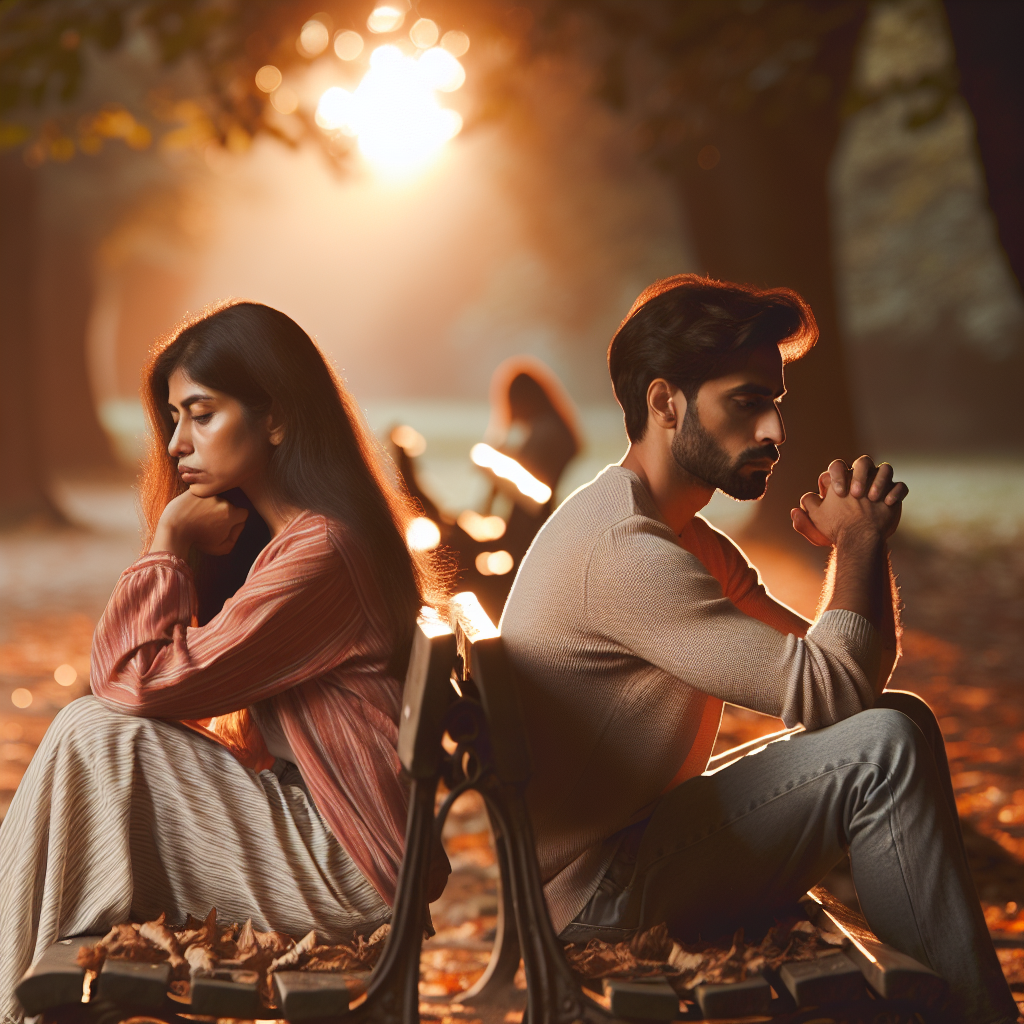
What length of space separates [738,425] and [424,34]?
299 inches

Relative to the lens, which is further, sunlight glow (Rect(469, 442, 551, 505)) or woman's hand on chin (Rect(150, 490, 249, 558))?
sunlight glow (Rect(469, 442, 551, 505))

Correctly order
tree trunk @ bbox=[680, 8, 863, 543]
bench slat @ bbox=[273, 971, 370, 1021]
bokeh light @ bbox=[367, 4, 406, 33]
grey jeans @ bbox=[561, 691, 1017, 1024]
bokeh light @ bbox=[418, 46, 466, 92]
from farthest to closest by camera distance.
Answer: tree trunk @ bbox=[680, 8, 863, 543] < bokeh light @ bbox=[418, 46, 466, 92] < bokeh light @ bbox=[367, 4, 406, 33] < grey jeans @ bbox=[561, 691, 1017, 1024] < bench slat @ bbox=[273, 971, 370, 1021]

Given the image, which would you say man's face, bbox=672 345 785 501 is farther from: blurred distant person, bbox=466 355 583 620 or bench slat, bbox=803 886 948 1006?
blurred distant person, bbox=466 355 583 620

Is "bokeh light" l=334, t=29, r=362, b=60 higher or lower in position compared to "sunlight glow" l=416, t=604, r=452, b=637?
higher

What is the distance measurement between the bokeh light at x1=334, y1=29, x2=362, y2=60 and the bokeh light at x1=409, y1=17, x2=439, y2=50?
1.82 feet

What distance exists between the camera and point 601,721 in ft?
8.17

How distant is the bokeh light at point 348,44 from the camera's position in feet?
28.5

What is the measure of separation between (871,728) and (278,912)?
3.89 ft

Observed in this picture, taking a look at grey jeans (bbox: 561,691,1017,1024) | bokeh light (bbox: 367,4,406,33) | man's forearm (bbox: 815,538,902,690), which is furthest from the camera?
bokeh light (bbox: 367,4,406,33)

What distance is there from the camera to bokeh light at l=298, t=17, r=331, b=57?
28.4ft

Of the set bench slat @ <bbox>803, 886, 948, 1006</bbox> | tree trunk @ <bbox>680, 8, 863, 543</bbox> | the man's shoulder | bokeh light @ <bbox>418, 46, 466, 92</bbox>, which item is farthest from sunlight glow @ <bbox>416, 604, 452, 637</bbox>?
tree trunk @ <bbox>680, 8, 863, 543</bbox>

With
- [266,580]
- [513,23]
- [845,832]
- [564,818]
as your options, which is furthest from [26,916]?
[513,23]

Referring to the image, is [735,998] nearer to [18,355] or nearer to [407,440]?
[407,440]

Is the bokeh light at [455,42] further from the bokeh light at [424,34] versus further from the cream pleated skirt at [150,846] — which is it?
the cream pleated skirt at [150,846]
